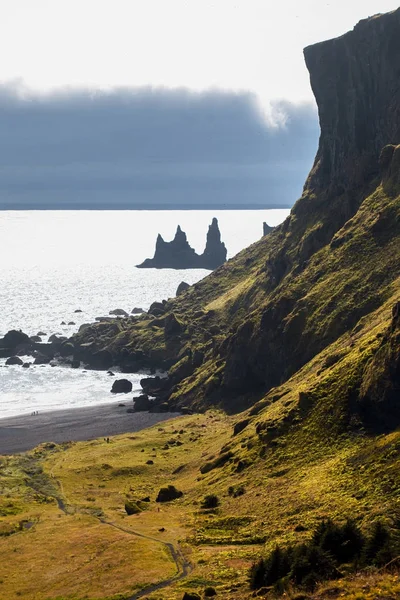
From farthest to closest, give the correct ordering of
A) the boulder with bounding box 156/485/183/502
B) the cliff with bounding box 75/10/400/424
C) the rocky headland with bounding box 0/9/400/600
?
the cliff with bounding box 75/10/400/424 < the boulder with bounding box 156/485/183/502 < the rocky headland with bounding box 0/9/400/600

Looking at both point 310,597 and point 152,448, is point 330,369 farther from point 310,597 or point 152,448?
point 310,597

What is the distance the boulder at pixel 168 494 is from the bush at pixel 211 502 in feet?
30.1

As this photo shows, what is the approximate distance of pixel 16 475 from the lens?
127 metres

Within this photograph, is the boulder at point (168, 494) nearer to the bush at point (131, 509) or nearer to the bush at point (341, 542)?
the bush at point (131, 509)

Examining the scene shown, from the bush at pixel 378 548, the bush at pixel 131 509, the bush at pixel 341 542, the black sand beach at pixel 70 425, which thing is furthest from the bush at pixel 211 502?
the black sand beach at pixel 70 425

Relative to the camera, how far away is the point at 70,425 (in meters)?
172

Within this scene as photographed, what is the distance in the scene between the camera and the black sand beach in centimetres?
15862

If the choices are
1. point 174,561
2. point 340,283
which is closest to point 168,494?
point 174,561

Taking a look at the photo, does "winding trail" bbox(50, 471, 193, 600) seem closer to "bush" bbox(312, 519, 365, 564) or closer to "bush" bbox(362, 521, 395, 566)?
"bush" bbox(312, 519, 365, 564)

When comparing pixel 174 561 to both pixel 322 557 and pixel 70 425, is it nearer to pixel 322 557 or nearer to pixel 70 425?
pixel 322 557

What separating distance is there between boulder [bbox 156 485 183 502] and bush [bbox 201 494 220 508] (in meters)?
9.18

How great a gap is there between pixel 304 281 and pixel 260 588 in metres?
119

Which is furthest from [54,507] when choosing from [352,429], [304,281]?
[304,281]

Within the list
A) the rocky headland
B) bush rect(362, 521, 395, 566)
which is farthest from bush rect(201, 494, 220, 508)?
bush rect(362, 521, 395, 566)
